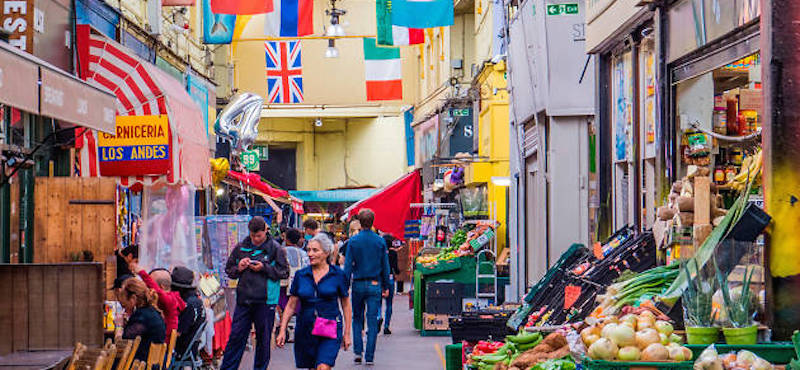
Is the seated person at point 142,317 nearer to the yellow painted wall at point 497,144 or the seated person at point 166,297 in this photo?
the seated person at point 166,297

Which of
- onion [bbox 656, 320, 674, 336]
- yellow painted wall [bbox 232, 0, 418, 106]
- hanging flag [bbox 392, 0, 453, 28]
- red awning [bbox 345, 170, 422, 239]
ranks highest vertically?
yellow painted wall [bbox 232, 0, 418, 106]

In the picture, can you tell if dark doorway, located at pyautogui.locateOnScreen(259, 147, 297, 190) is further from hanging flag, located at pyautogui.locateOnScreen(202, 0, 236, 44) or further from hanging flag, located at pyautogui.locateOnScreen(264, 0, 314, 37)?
hanging flag, located at pyautogui.locateOnScreen(202, 0, 236, 44)

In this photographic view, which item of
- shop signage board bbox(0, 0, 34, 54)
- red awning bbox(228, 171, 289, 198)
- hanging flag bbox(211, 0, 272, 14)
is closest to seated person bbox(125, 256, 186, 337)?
shop signage board bbox(0, 0, 34, 54)

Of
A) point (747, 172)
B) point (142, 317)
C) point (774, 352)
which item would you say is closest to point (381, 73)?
point (142, 317)

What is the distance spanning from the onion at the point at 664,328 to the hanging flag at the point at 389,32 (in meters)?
17.1

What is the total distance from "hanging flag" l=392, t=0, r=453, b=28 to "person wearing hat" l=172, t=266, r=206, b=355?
29.0ft

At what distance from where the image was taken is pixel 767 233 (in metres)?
6.18

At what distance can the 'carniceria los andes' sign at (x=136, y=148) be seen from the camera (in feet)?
40.0

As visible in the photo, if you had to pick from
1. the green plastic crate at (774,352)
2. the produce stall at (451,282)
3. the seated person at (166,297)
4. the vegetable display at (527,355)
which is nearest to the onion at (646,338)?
the green plastic crate at (774,352)

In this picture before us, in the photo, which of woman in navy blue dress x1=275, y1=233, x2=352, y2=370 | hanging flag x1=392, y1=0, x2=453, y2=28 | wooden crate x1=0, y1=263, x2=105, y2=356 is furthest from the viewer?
hanging flag x1=392, y1=0, x2=453, y2=28

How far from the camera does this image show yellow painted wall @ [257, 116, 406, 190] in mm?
45469

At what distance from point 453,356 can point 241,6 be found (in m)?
8.94

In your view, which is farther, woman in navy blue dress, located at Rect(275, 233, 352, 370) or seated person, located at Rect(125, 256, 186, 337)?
woman in navy blue dress, located at Rect(275, 233, 352, 370)

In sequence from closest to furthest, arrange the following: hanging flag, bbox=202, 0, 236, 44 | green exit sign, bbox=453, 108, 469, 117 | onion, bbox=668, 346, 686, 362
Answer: onion, bbox=668, 346, 686, 362 < hanging flag, bbox=202, 0, 236, 44 < green exit sign, bbox=453, 108, 469, 117
